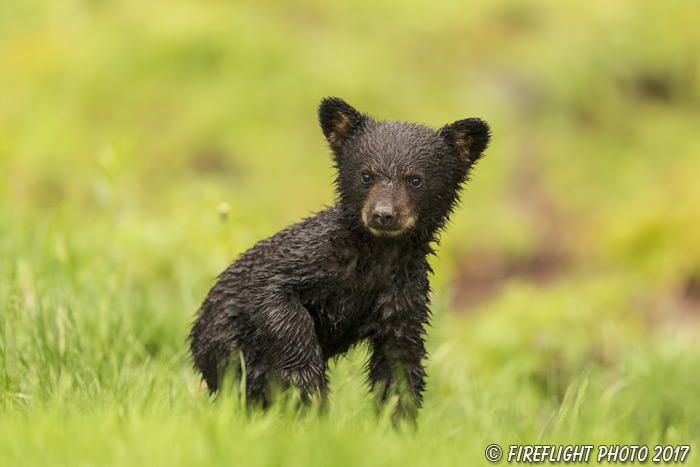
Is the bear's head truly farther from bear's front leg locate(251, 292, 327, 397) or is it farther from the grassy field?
the grassy field

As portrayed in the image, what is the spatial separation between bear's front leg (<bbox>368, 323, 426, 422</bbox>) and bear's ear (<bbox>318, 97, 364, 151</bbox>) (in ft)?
2.78

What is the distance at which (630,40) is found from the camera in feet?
45.7

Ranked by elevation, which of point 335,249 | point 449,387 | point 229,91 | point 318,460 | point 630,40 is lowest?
point 449,387

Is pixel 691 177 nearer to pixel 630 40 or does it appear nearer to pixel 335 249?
pixel 630 40

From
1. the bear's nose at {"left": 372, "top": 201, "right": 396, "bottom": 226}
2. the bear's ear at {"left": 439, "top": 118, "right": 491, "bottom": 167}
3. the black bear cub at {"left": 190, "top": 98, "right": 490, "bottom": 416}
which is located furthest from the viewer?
the bear's ear at {"left": 439, "top": 118, "right": 491, "bottom": 167}

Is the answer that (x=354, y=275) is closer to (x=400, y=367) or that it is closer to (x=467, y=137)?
(x=400, y=367)

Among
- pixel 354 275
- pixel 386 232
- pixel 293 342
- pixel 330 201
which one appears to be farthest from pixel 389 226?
pixel 330 201

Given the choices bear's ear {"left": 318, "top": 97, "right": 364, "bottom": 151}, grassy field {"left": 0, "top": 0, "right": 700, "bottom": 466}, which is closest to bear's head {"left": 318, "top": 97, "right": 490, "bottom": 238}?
bear's ear {"left": 318, "top": 97, "right": 364, "bottom": 151}

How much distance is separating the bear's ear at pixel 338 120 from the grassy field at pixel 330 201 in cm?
87

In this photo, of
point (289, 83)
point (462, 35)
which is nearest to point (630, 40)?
point (462, 35)

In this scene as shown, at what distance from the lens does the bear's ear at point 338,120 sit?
142 inches

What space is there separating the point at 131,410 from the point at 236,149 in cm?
908

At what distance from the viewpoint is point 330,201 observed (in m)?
11.3

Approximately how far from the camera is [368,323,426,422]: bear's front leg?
3.48m
